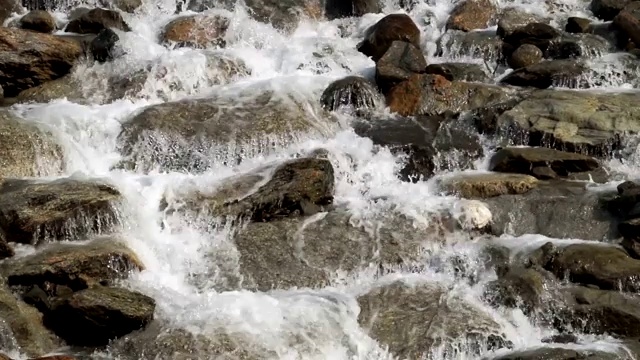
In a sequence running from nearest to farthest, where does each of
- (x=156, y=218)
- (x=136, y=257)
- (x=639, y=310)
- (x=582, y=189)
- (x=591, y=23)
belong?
(x=639, y=310) < (x=136, y=257) < (x=156, y=218) < (x=582, y=189) < (x=591, y=23)

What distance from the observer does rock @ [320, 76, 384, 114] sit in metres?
13.4

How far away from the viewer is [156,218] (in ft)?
34.2

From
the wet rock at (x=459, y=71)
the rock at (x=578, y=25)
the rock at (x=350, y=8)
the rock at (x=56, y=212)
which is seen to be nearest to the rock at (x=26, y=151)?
the rock at (x=56, y=212)

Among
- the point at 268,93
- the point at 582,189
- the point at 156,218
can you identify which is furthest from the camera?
the point at 268,93

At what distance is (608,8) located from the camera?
1684 cm

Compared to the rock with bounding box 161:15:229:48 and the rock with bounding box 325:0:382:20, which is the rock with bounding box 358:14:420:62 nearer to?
the rock with bounding box 325:0:382:20

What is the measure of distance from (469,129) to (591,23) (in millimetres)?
5303

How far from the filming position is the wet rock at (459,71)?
1427 cm

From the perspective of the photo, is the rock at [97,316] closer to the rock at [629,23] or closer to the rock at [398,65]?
the rock at [398,65]

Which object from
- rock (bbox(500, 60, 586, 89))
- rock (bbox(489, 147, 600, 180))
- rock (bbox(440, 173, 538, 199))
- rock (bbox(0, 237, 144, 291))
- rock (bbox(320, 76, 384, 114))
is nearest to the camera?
rock (bbox(0, 237, 144, 291))

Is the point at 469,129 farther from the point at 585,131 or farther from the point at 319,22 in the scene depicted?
the point at 319,22

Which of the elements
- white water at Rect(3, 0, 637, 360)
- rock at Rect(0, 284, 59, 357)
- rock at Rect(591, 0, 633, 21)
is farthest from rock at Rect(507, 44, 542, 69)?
rock at Rect(0, 284, 59, 357)

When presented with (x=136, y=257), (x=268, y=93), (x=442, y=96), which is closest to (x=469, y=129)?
(x=442, y=96)

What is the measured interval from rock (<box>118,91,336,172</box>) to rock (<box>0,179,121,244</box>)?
1805 millimetres
